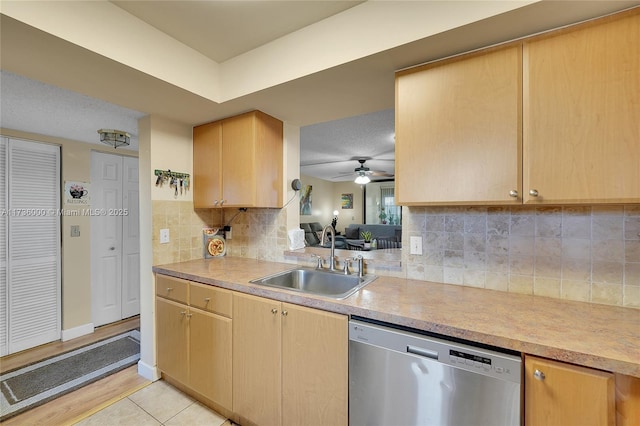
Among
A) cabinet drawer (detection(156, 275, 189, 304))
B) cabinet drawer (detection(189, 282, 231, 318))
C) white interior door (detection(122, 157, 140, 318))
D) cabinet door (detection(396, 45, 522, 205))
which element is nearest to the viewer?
cabinet door (detection(396, 45, 522, 205))

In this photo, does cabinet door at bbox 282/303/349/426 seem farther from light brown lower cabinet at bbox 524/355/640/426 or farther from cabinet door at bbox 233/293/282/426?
light brown lower cabinet at bbox 524/355/640/426

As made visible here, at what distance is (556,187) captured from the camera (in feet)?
3.58

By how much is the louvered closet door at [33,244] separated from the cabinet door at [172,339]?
5.14 ft

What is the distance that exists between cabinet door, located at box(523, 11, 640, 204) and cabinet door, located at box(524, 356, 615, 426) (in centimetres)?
62

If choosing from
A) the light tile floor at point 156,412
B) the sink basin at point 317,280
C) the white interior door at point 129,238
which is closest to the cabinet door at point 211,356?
the light tile floor at point 156,412

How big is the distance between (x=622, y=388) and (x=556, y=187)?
27.2 inches

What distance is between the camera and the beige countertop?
2.82 feet

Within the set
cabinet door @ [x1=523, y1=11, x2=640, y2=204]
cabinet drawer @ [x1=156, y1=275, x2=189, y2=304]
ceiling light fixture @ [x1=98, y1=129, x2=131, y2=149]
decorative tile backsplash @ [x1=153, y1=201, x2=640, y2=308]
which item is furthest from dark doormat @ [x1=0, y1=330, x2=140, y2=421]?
cabinet door @ [x1=523, y1=11, x2=640, y2=204]

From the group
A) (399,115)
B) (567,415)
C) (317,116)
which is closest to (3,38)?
(317,116)

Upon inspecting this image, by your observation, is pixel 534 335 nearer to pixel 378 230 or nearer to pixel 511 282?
pixel 511 282

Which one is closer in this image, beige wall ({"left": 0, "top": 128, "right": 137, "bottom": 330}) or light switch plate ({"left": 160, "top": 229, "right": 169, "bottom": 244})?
light switch plate ({"left": 160, "top": 229, "right": 169, "bottom": 244})

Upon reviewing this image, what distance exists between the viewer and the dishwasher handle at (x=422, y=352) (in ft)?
3.41

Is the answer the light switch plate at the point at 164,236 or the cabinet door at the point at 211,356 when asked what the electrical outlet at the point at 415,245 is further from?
the light switch plate at the point at 164,236

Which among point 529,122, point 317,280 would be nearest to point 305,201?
point 317,280
